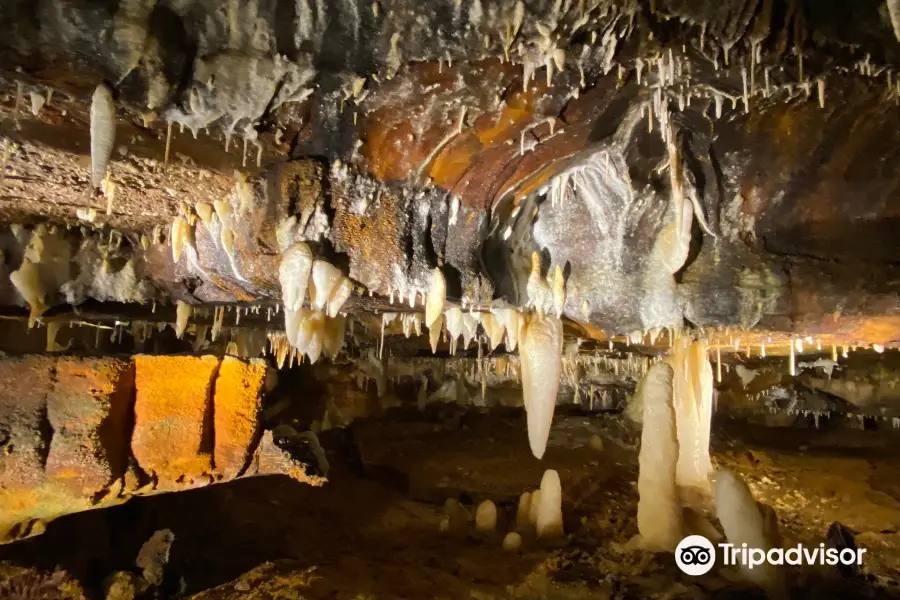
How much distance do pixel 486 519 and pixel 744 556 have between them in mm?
3202

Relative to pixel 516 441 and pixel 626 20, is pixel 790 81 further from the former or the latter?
pixel 516 441

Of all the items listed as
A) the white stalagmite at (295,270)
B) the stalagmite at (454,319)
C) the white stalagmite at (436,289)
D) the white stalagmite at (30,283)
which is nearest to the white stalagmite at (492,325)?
the stalagmite at (454,319)

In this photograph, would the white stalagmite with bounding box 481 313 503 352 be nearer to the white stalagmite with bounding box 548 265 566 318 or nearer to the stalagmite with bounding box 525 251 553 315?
the stalagmite with bounding box 525 251 553 315

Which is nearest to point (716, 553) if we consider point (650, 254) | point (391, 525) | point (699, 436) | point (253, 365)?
point (699, 436)

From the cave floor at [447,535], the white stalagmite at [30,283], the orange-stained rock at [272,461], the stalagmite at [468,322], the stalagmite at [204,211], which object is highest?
the stalagmite at [204,211]

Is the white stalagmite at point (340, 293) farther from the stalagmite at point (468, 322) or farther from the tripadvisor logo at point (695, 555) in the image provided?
the tripadvisor logo at point (695, 555)

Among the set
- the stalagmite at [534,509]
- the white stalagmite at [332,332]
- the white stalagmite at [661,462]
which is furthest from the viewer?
the stalagmite at [534,509]

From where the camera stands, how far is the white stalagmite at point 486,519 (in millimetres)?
7160

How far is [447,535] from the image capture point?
282 inches

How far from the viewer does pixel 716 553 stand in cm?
548

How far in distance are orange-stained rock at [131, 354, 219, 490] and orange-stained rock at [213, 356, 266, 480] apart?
6cm

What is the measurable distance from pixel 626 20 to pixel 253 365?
2949 mm

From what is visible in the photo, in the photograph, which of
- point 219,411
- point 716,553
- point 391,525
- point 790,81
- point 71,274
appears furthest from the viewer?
point 391,525

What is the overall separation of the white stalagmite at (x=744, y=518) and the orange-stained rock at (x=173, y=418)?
14.4 ft
